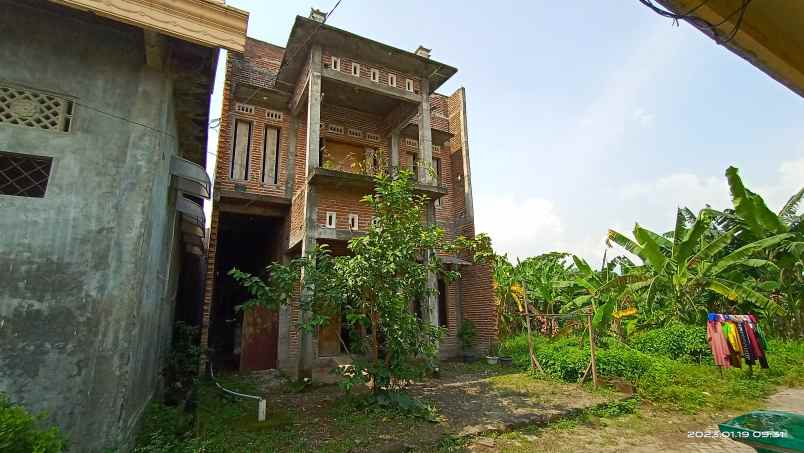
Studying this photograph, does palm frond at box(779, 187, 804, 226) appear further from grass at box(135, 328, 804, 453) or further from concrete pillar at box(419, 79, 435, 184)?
concrete pillar at box(419, 79, 435, 184)

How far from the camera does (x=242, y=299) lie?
14430 mm

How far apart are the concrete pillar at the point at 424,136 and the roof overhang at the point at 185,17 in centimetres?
577

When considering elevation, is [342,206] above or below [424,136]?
below

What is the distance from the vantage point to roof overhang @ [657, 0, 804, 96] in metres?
1.63

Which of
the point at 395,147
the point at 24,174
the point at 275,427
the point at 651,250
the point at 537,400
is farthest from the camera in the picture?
the point at 395,147

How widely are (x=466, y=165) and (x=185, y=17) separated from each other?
942cm

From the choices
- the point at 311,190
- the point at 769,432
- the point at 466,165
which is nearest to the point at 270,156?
the point at 311,190

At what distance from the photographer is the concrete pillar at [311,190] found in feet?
25.9

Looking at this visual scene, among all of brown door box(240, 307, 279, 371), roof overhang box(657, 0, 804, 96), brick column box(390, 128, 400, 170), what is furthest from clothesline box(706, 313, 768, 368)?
brown door box(240, 307, 279, 371)

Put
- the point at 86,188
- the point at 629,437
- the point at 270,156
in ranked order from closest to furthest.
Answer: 1. the point at 86,188
2. the point at 629,437
3. the point at 270,156

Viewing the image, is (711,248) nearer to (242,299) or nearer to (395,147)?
(395,147)

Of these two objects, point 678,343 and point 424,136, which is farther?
point 424,136

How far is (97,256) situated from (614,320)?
13.5 m

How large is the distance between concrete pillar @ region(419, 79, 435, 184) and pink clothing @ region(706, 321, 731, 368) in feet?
24.6
